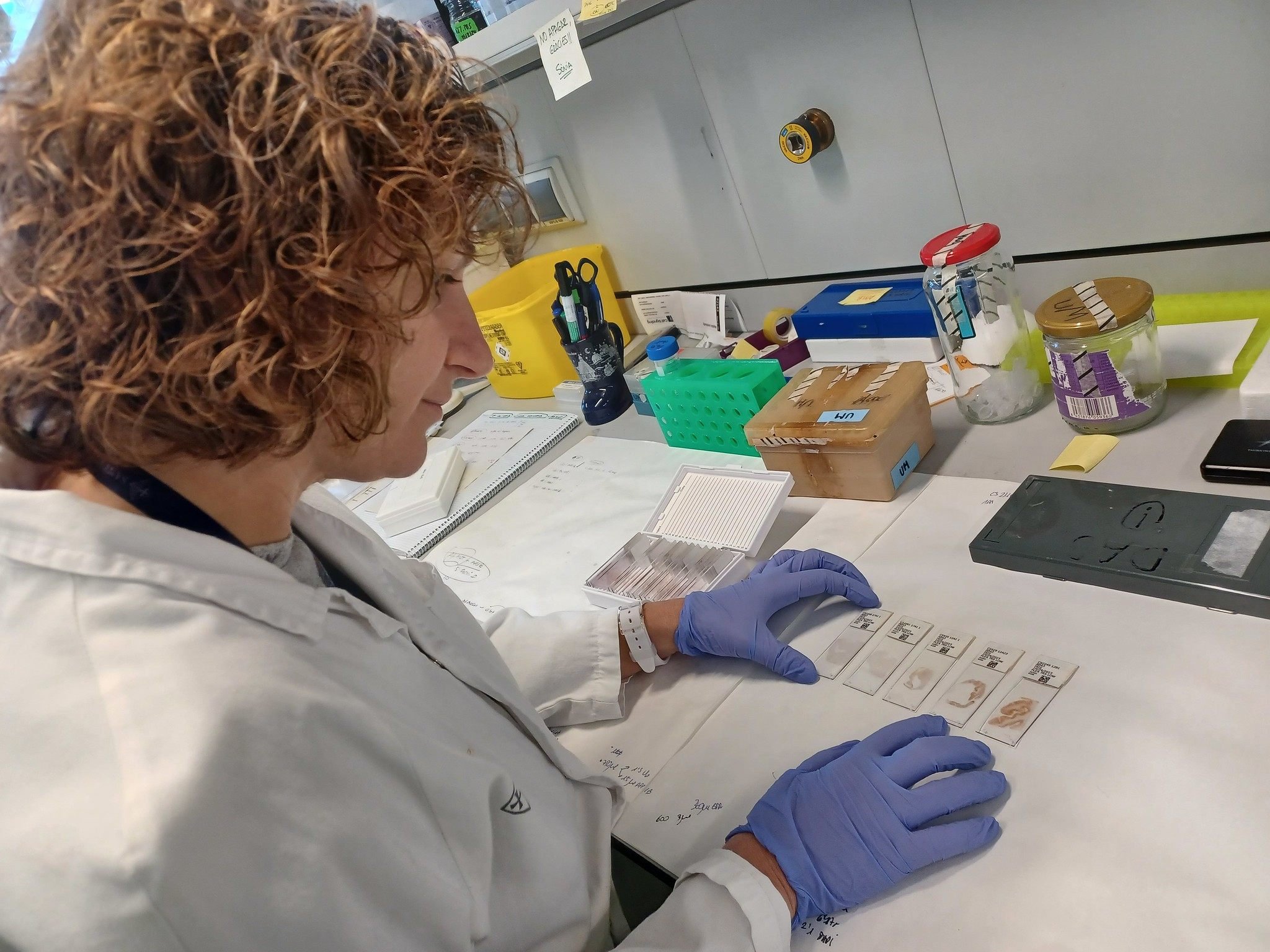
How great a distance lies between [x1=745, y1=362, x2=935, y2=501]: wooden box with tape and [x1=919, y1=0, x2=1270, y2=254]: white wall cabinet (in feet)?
1.03

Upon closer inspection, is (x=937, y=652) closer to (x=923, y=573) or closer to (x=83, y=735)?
(x=923, y=573)

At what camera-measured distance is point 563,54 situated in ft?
3.79

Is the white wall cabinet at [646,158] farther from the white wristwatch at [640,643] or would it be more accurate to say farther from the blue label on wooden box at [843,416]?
the white wristwatch at [640,643]

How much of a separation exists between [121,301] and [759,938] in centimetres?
58

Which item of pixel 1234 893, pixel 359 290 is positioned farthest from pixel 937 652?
pixel 359 290

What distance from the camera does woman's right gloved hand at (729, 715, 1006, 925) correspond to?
0.60 m

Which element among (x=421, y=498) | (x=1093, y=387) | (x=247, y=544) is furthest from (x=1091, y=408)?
(x=421, y=498)

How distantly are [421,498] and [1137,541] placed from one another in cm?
104

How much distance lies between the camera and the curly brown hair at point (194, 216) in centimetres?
45

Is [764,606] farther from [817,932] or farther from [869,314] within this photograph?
[869,314]

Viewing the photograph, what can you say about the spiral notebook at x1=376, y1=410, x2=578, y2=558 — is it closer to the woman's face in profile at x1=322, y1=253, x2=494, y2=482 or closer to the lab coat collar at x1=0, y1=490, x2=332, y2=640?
the woman's face in profile at x1=322, y1=253, x2=494, y2=482

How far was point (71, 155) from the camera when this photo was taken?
0.44 meters

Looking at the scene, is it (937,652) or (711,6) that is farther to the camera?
(711,6)

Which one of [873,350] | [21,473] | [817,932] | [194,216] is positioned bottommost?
[817,932]
